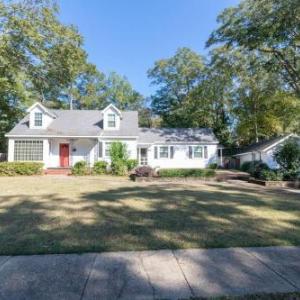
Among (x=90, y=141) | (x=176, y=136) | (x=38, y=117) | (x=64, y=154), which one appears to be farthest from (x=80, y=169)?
(x=176, y=136)

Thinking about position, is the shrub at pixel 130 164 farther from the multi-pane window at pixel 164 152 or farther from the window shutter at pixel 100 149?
the multi-pane window at pixel 164 152

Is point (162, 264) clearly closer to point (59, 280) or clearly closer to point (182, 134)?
point (59, 280)

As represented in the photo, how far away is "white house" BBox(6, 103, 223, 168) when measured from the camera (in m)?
22.5

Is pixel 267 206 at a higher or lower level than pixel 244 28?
lower

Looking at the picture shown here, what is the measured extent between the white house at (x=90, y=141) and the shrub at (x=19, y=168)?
2255mm

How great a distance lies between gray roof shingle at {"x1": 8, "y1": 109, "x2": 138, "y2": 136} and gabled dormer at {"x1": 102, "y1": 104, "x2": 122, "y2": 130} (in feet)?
1.48

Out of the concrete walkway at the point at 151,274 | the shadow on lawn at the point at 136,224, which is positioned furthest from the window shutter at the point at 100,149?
the concrete walkway at the point at 151,274

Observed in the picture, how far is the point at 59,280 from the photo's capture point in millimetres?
3549

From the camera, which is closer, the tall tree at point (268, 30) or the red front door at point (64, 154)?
the tall tree at point (268, 30)

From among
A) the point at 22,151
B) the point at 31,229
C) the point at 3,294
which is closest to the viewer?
the point at 3,294

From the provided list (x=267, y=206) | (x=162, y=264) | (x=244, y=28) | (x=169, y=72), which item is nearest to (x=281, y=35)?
(x=244, y=28)

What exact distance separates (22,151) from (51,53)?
360 inches

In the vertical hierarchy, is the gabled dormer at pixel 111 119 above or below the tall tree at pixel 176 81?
below

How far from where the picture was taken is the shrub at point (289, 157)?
623 inches
